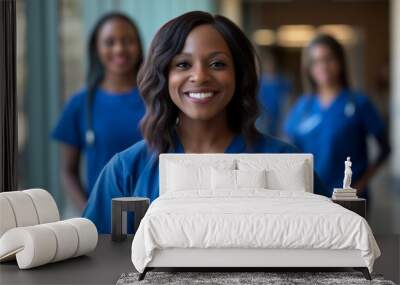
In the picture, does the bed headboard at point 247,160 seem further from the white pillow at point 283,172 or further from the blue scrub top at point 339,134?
the blue scrub top at point 339,134

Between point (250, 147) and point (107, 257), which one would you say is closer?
point (107, 257)

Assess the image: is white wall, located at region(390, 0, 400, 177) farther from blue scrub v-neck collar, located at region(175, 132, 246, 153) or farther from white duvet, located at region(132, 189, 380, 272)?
white duvet, located at region(132, 189, 380, 272)

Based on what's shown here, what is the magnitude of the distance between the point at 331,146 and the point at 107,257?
2.27m

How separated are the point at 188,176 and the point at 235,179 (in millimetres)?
294

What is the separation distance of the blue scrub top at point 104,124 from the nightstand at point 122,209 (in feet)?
2.19

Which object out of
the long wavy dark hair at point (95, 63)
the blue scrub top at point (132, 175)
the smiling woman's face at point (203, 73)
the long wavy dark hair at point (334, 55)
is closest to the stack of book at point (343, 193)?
the blue scrub top at point (132, 175)

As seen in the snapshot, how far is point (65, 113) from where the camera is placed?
6.33 metres

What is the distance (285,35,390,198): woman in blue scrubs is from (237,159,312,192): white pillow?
105 cm

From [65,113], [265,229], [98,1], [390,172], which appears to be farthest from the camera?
[390,172]

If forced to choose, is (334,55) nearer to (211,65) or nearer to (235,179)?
(211,65)

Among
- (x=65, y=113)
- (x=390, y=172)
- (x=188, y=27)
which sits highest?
(x=188, y=27)

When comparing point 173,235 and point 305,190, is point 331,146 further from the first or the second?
point 173,235

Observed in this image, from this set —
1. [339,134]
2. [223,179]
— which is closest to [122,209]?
[223,179]

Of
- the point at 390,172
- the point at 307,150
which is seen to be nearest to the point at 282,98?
the point at 390,172
